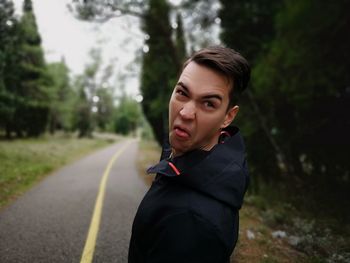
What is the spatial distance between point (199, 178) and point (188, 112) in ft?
1.08

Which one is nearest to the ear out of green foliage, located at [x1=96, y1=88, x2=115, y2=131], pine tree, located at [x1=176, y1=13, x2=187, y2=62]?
pine tree, located at [x1=176, y1=13, x2=187, y2=62]

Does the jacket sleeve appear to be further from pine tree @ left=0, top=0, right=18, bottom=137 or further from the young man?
pine tree @ left=0, top=0, right=18, bottom=137

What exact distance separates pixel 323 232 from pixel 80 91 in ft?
158

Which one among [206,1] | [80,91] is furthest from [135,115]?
[206,1]

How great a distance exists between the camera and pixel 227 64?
4.72 feet

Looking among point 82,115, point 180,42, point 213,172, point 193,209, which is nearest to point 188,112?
point 213,172

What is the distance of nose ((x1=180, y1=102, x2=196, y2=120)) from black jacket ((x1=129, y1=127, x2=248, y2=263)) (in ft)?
0.61

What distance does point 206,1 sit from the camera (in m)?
10.2

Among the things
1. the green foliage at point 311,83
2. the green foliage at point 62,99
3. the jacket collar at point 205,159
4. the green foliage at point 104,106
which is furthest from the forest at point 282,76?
the green foliage at point 104,106

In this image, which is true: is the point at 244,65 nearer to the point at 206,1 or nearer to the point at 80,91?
the point at 206,1

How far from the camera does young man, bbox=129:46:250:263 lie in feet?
3.91

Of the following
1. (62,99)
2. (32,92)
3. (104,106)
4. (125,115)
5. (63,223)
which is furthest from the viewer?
(125,115)

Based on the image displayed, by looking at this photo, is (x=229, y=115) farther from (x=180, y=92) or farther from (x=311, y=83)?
(x=311, y=83)

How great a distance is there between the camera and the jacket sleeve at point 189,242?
1.17 metres
